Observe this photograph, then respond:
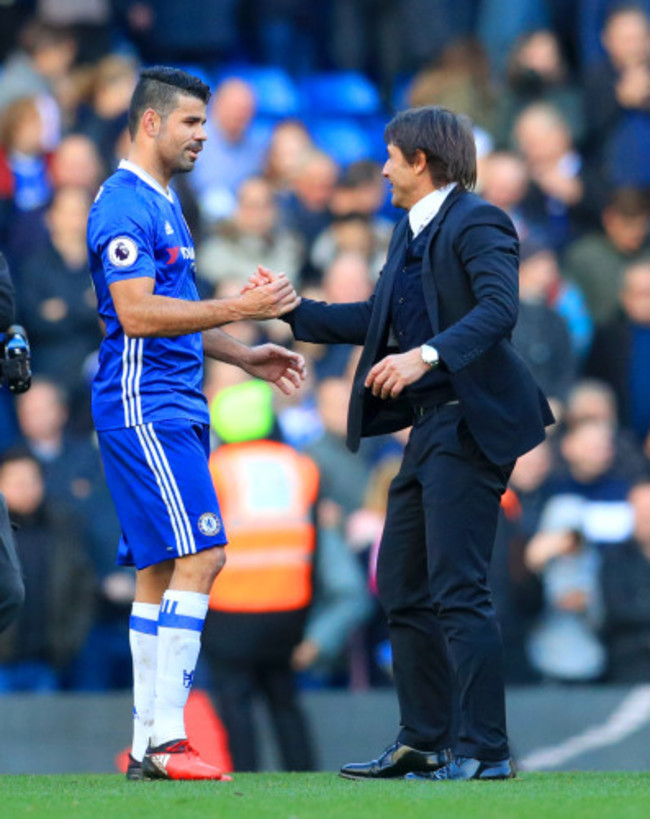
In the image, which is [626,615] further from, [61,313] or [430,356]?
[430,356]

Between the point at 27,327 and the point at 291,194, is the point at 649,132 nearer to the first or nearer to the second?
the point at 291,194

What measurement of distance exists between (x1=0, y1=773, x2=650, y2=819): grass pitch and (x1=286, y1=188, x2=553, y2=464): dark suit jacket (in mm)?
1026

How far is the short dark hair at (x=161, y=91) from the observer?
6.11m

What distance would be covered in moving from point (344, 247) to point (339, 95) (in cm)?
223

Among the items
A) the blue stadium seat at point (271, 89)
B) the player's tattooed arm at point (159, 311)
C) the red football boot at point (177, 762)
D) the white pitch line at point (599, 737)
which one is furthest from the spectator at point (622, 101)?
the red football boot at point (177, 762)

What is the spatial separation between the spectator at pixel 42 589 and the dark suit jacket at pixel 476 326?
12.6ft

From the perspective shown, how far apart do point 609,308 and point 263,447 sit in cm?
328

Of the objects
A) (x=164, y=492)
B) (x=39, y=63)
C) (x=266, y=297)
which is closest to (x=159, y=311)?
(x=266, y=297)

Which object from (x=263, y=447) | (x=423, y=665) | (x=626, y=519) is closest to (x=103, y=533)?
(x=263, y=447)

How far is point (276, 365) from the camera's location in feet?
21.4

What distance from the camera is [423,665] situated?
6.17 metres

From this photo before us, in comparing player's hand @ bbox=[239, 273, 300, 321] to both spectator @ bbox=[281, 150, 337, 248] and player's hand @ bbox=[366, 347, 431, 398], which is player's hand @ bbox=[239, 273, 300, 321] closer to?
player's hand @ bbox=[366, 347, 431, 398]

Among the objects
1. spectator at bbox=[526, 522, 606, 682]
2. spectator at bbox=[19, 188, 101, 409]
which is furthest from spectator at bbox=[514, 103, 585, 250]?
spectator at bbox=[19, 188, 101, 409]

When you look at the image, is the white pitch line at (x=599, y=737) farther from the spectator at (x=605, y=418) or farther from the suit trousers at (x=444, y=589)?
the suit trousers at (x=444, y=589)
